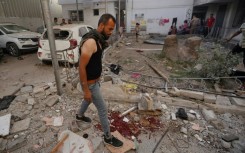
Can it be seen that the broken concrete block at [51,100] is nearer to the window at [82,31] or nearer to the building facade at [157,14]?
the window at [82,31]

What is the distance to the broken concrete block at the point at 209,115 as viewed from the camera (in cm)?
317

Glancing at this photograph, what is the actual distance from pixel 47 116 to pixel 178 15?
15844 millimetres

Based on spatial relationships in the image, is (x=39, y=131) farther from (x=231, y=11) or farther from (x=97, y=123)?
(x=231, y=11)

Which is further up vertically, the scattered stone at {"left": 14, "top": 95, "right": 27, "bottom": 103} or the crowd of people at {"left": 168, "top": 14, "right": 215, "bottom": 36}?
the crowd of people at {"left": 168, "top": 14, "right": 215, "bottom": 36}

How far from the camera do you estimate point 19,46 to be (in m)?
7.51

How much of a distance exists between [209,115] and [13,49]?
8.87 metres

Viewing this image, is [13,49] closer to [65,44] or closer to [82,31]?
[65,44]

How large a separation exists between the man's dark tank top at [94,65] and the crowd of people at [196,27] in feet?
42.8

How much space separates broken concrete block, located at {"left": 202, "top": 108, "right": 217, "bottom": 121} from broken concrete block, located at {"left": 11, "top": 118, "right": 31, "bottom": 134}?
11.9ft

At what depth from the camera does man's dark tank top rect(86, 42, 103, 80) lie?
2.00 meters

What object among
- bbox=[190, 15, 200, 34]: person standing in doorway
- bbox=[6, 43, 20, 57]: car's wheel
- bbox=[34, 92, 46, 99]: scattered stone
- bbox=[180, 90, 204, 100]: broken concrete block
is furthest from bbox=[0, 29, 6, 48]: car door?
bbox=[190, 15, 200, 34]: person standing in doorway

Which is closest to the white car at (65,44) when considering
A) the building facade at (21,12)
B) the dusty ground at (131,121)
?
the dusty ground at (131,121)

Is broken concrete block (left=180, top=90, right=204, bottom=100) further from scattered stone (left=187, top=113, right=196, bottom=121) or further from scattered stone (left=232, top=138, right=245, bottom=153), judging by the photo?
scattered stone (left=232, top=138, right=245, bottom=153)

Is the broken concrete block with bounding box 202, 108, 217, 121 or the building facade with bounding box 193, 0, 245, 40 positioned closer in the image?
the broken concrete block with bounding box 202, 108, 217, 121
